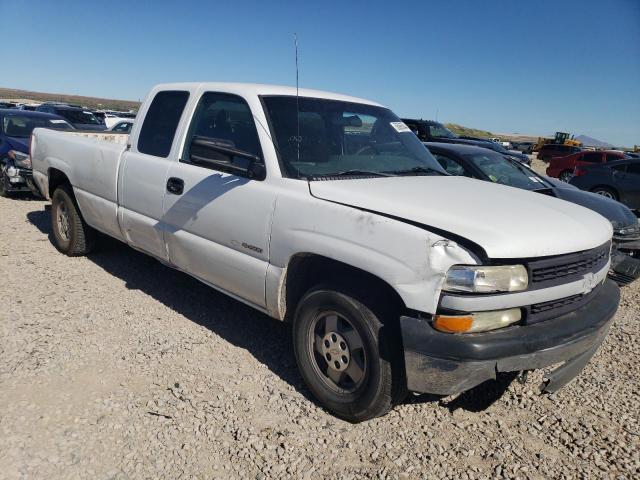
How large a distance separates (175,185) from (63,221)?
265 centimetres

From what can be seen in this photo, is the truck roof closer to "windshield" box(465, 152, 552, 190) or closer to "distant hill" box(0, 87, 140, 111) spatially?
"windshield" box(465, 152, 552, 190)

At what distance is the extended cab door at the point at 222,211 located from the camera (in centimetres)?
329

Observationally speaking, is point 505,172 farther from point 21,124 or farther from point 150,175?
point 21,124

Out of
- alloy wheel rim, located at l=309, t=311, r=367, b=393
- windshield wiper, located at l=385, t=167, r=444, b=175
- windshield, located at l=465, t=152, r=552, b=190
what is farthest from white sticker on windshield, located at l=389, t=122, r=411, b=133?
windshield, located at l=465, t=152, r=552, b=190

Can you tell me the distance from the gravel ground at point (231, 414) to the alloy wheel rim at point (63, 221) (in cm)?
144

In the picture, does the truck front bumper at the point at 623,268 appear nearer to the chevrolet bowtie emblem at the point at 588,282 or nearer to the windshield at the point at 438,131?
the chevrolet bowtie emblem at the point at 588,282

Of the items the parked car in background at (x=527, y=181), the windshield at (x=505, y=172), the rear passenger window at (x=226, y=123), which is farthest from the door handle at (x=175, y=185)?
the windshield at (x=505, y=172)

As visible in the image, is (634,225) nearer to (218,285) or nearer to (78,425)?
(218,285)

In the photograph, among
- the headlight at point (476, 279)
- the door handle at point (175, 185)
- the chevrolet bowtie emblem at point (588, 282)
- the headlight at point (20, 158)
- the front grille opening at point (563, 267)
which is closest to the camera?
the headlight at point (476, 279)

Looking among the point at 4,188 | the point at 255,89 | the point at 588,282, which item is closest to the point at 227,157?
the point at 255,89

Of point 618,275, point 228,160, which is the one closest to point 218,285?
point 228,160

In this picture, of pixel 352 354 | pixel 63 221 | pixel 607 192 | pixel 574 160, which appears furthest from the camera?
pixel 574 160

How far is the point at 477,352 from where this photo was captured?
2.44 m

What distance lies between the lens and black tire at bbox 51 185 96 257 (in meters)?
5.52
